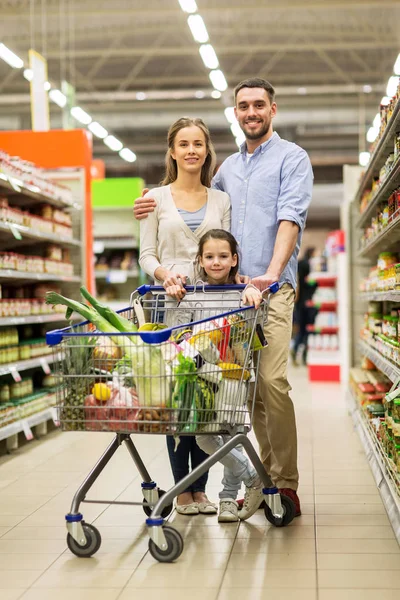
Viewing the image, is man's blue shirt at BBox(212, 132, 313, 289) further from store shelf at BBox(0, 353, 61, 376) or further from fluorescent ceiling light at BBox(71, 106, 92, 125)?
fluorescent ceiling light at BBox(71, 106, 92, 125)

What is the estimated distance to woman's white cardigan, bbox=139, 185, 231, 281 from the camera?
147 inches

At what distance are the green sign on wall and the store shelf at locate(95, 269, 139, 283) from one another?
93cm

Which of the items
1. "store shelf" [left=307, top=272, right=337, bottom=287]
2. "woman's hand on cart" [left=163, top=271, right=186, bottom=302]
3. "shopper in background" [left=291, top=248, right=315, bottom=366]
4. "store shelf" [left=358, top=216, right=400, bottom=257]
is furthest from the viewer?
"shopper in background" [left=291, top=248, right=315, bottom=366]

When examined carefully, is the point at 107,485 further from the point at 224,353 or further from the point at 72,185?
the point at 72,185

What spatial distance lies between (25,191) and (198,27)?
18.2 feet

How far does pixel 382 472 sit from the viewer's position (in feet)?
13.7

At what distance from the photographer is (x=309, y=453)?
548cm

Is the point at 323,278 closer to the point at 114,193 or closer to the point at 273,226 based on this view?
the point at 114,193

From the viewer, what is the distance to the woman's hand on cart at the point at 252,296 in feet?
10.8

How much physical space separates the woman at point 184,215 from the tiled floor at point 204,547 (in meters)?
0.48

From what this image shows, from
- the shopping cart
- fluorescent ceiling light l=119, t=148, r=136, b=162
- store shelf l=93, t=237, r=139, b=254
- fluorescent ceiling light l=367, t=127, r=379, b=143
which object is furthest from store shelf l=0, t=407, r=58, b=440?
fluorescent ceiling light l=119, t=148, r=136, b=162

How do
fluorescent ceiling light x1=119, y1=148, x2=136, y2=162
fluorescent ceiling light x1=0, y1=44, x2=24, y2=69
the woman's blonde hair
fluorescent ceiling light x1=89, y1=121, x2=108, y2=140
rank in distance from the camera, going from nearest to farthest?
1. the woman's blonde hair
2. fluorescent ceiling light x1=0, y1=44, x2=24, y2=69
3. fluorescent ceiling light x1=89, y1=121, x2=108, y2=140
4. fluorescent ceiling light x1=119, y1=148, x2=136, y2=162

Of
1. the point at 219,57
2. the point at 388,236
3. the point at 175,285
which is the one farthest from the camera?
the point at 219,57

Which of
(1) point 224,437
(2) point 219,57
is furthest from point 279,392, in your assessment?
(2) point 219,57
